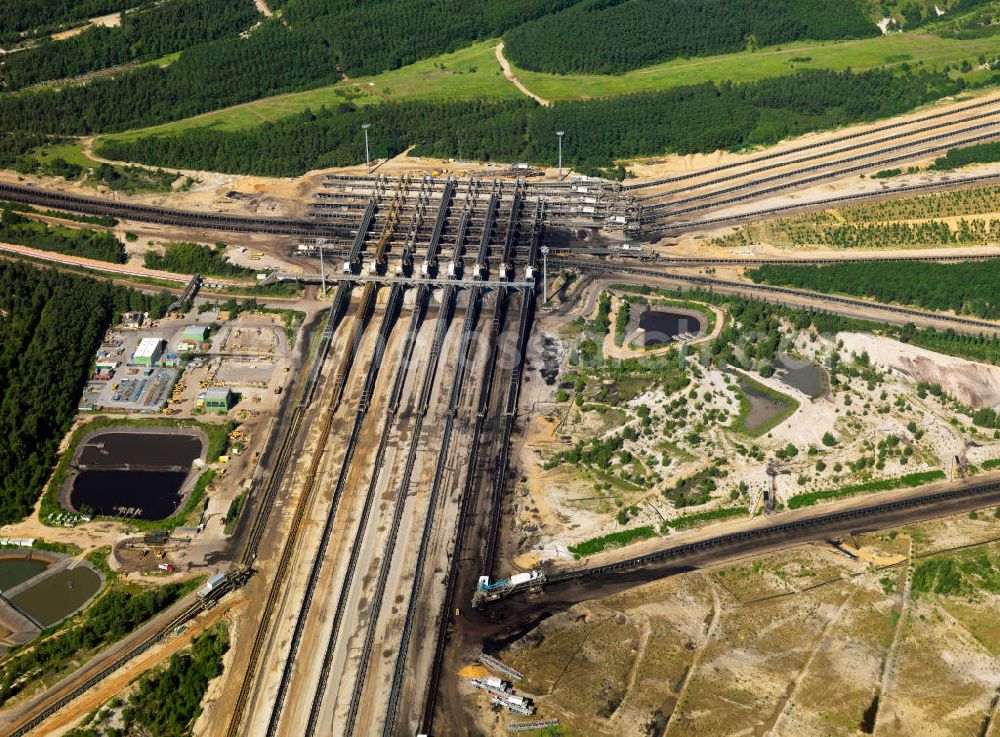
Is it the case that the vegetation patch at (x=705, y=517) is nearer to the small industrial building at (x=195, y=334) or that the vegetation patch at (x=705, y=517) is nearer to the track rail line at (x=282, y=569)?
the track rail line at (x=282, y=569)

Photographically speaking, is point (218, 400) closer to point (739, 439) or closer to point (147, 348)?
point (147, 348)

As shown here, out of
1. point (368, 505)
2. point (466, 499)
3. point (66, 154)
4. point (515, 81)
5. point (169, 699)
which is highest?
point (515, 81)

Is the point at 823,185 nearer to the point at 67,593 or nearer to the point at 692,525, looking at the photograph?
the point at 692,525

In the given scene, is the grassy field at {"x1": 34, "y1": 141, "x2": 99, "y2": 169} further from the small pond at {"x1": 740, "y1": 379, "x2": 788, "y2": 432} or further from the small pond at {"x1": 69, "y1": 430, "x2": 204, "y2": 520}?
the small pond at {"x1": 740, "y1": 379, "x2": 788, "y2": 432}

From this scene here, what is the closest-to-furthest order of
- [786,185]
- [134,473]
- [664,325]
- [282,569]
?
[282,569], [134,473], [664,325], [786,185]

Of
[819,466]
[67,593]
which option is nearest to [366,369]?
[67,593]

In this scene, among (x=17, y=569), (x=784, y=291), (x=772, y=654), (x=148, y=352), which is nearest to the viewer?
(x=772, y=654)

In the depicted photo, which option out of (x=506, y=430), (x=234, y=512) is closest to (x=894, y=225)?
(x=506, y=430)

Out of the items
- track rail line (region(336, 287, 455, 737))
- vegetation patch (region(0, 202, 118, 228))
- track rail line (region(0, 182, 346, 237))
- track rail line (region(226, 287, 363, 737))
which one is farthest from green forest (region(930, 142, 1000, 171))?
vegetation patch (region(0, 202, 118, 228))
